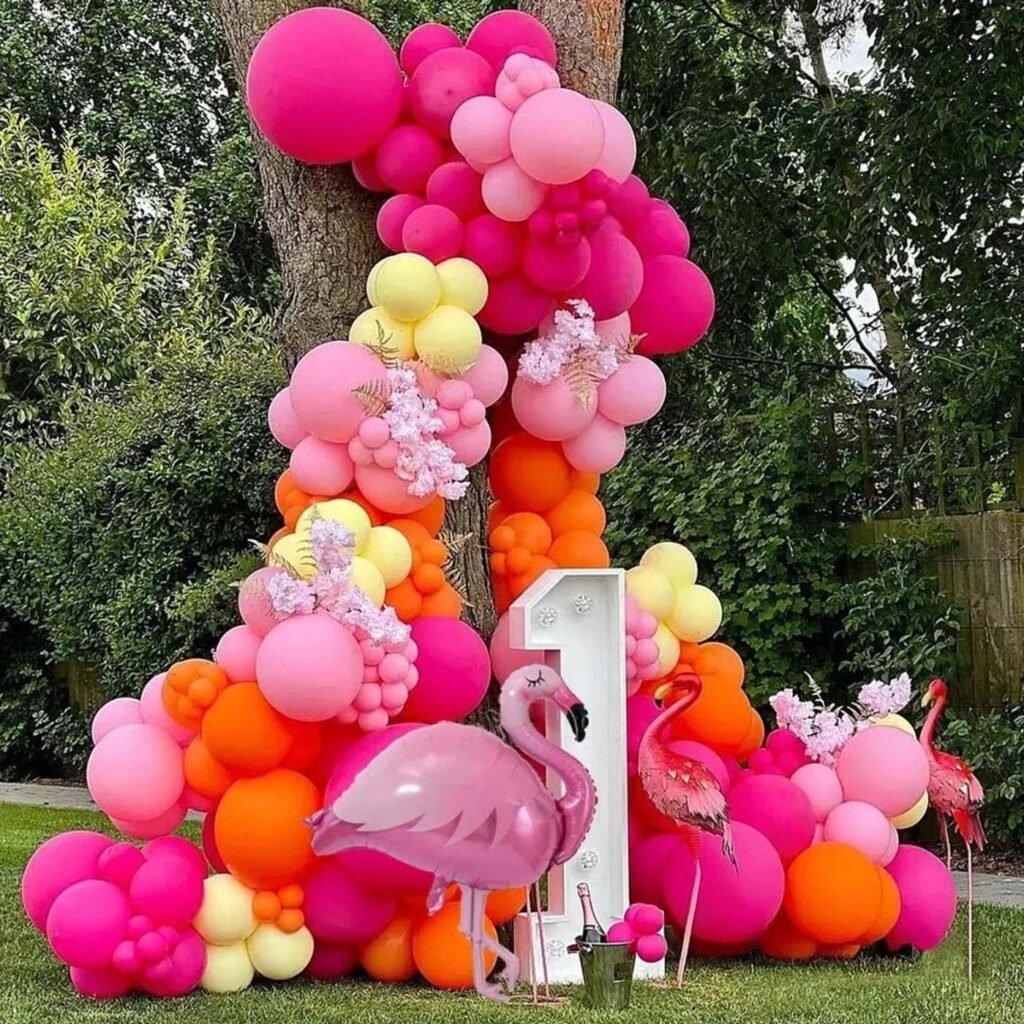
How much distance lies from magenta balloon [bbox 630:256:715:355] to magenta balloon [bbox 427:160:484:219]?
29.3 inches

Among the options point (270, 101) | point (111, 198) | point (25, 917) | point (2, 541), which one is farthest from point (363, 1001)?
point (111, 198)

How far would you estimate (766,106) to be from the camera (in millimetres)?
9414

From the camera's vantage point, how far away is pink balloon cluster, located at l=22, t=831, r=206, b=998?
441 centimetres

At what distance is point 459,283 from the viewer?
4832 millimetres

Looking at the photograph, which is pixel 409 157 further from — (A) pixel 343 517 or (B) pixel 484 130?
(A) pixel 343 517

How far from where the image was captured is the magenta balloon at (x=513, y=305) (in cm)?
498

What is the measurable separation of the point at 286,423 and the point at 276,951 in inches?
63.4

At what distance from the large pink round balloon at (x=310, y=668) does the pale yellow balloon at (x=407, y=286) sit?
3.22 feet

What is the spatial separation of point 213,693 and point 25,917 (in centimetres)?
201

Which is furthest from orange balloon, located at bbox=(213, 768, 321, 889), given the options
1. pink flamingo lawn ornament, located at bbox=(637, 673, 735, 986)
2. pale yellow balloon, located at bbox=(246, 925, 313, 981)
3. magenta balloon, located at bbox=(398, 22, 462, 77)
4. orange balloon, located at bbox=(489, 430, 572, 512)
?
magenta balloon, located at bbox=(398, 22, 462, 77)

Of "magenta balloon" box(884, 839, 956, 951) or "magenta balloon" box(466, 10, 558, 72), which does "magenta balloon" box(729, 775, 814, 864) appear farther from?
"magenta balloon" box(466, 10, 558, 72)

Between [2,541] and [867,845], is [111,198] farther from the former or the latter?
[867,845]

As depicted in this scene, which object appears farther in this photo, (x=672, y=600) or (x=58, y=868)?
(x=672, y=600)

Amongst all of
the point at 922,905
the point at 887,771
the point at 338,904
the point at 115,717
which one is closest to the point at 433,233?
the point at 115,717
